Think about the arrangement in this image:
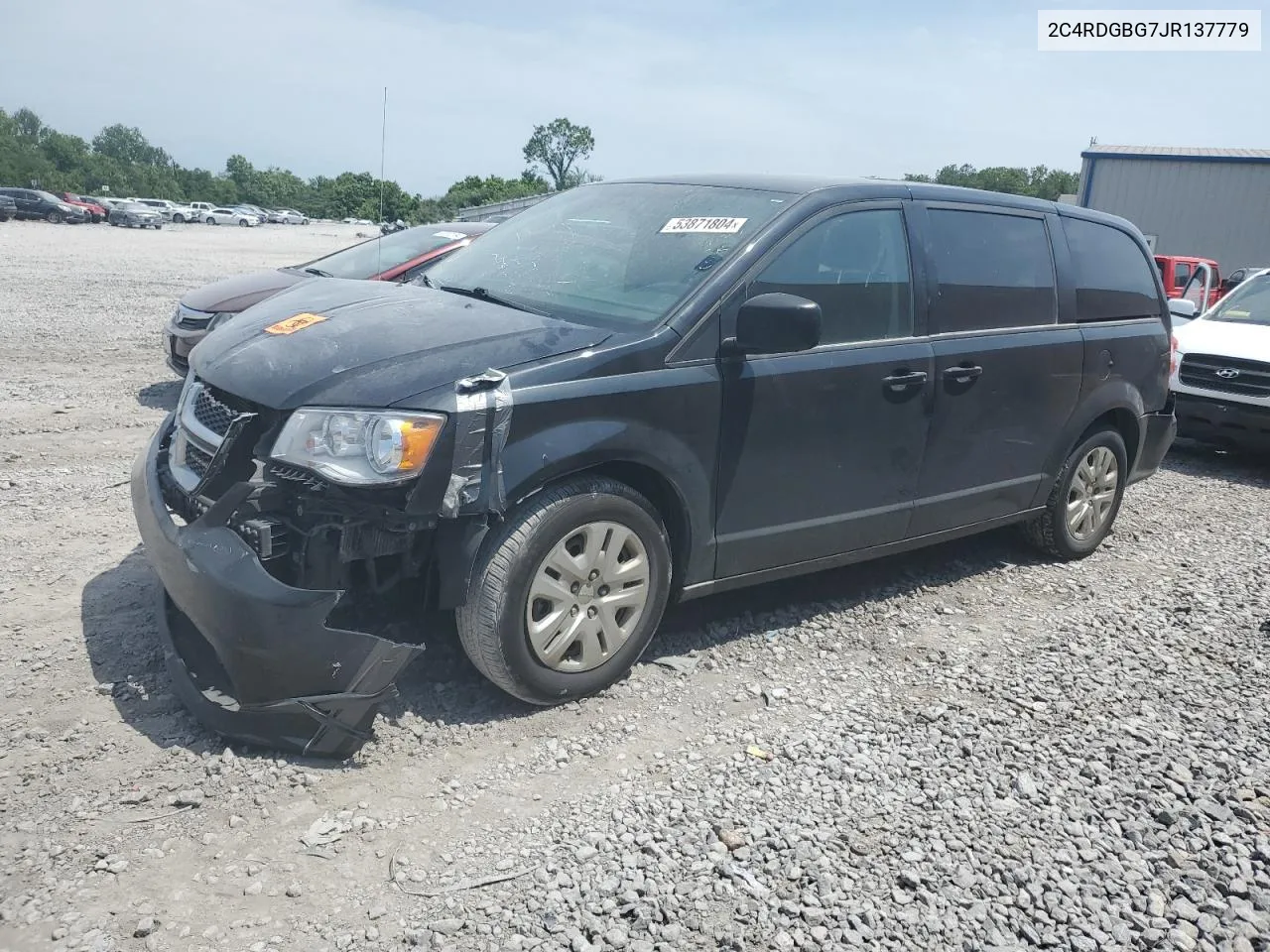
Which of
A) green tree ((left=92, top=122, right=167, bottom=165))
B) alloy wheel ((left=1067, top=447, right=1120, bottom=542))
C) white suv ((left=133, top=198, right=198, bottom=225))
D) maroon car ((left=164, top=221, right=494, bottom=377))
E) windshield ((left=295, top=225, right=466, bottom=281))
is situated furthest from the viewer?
green tree ((left=92, top=122, right=167, bottom=165))

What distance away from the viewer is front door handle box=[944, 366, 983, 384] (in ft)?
15.0

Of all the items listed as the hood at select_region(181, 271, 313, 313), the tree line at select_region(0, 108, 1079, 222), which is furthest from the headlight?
the tree line at select_region(0, 108, 1079, 222)

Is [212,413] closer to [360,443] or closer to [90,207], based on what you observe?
[360,443]

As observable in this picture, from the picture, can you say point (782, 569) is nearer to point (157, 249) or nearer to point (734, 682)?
point (734, 682)

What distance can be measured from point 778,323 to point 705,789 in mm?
1601

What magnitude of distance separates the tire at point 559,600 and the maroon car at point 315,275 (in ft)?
14.9

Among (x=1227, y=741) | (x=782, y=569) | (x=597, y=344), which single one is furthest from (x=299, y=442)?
(x=1227, y=741)

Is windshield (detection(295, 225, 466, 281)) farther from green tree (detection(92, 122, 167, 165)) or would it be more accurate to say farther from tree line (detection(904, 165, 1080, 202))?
green tree (detection(92, 122, 167, 165))

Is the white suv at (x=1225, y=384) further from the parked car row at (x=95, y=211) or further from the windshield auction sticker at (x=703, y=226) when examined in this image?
the parked car row at (x=95, y=211)

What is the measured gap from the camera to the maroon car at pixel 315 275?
800 cm

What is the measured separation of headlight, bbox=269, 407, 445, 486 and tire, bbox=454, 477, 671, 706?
1.30 ft

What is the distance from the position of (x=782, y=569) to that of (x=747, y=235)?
1348 millimetres

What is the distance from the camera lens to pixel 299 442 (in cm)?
319

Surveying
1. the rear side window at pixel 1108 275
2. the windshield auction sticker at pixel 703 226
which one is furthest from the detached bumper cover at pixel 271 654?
the rear side window at pixel 1108 275
